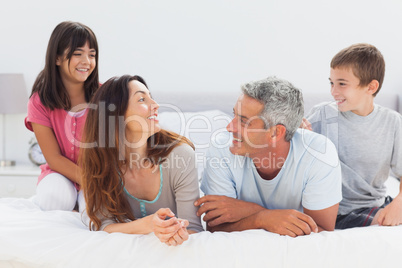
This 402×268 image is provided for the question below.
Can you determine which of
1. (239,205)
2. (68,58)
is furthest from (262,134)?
(68,58)

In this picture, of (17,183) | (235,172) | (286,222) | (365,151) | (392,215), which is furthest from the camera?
(17,183)

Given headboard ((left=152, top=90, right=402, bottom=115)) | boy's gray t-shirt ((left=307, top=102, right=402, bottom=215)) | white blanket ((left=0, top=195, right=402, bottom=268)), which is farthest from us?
headboard ((left=152, top=90, right=402, bottom=115))

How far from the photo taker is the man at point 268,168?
5.04 ft

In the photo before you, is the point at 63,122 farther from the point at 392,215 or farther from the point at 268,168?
the point at 392,215

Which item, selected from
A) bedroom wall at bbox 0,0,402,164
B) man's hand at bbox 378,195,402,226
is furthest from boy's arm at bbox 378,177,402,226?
bedroom wall at bbox 0,0,402,164

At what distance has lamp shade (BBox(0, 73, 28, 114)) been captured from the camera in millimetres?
3051

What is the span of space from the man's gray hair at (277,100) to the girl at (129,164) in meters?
0.32

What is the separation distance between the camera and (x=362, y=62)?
188 centimetres

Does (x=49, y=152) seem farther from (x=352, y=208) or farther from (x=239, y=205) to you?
(x=352, y=208)

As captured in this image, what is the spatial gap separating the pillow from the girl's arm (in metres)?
0.85

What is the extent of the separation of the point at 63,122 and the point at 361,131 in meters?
1.35

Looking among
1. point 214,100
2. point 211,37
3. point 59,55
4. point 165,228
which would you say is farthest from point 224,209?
point 211,37

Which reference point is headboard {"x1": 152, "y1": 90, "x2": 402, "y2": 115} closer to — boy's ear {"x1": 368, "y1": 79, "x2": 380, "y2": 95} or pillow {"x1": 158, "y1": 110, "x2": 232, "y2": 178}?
pillow {"x1": 158, "y1": 110, "x2": 232, "y2": 178}

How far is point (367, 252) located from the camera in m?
1.26
